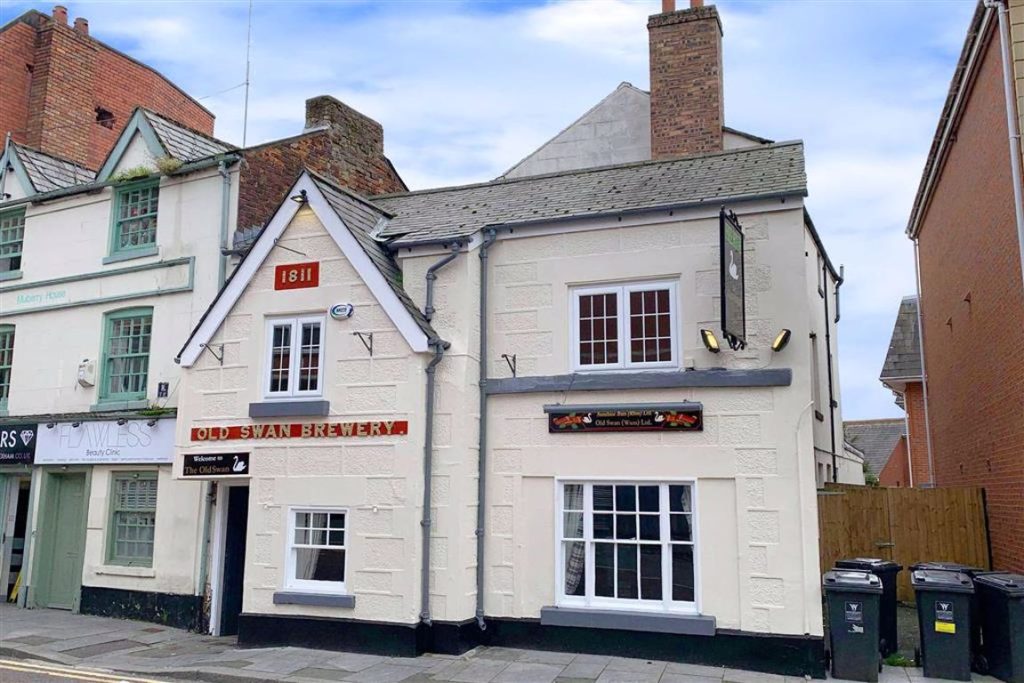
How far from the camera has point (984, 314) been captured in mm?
13867

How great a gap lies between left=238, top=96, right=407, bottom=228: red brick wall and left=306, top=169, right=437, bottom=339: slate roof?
7.70 ft

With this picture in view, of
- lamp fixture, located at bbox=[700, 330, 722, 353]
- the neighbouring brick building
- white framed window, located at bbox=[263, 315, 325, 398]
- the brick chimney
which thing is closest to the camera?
lamp fixture, located at bbox=[700, 330, 722, 353]

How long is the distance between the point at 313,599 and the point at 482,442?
3.26 metres

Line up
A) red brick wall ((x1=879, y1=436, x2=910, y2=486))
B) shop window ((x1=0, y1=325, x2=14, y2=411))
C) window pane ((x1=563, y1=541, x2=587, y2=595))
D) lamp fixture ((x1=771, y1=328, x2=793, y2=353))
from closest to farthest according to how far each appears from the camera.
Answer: lamp fixture ((x1=771, y1=328, x2=793, y2=353)) < window pane ((x1=563, y1=541, x2=587, y2=595)) < shop window ((x1=0, y1=325, x2=14, y2=411)) < red brick wall ((x1=879, y1=436, x2=910, y2=486))

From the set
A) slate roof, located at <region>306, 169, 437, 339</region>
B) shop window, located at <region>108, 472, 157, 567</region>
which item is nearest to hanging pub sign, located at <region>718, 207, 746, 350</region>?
slate roof, located at <region>306, 169, 437, 339</region>

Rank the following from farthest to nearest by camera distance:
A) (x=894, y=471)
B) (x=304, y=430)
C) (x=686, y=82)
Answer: (x=894, y=471)
(x=686, y=82)
(x=304, y=430)

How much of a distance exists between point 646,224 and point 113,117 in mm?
20331

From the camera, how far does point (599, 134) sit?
21.3 meters

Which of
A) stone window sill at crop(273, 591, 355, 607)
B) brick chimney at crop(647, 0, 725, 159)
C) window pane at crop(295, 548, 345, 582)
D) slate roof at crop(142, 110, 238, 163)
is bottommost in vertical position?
stone window sill at crop(273, 591, 355, 607)

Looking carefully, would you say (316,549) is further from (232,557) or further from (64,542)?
(64,542)

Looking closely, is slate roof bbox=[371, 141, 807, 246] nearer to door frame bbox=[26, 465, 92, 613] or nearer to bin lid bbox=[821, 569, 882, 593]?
bin lid bbox=[821, 569, 882, 593]

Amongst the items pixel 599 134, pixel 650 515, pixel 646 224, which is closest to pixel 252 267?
pixel 646 224

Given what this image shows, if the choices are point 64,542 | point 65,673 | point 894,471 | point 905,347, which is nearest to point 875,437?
point 894,471

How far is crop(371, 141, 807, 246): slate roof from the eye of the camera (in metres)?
11.8
